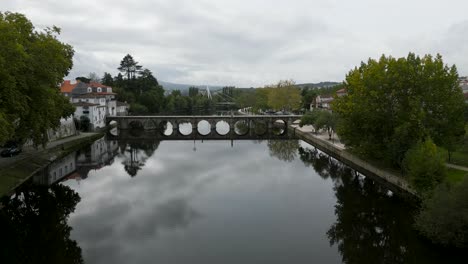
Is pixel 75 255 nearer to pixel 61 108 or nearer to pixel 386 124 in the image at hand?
pixel 61 108

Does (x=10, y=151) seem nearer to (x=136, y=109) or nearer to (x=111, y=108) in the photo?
(x=111, y=108)

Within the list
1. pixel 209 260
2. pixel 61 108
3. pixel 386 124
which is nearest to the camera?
pixel 209 260

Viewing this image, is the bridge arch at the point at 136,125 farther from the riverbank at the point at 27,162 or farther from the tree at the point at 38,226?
the tree at the point at 38,226

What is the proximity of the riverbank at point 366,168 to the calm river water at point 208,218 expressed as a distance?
0.97 meters

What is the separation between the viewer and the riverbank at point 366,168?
103 feet

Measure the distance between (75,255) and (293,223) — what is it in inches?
483

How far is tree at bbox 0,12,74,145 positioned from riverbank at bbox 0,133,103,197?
3512 millimetres

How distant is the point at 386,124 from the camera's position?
35.2 metres

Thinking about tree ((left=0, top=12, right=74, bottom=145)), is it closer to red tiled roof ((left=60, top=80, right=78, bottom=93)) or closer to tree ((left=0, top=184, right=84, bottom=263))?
tree ((left=0, top=184, right=84, bottom=263))

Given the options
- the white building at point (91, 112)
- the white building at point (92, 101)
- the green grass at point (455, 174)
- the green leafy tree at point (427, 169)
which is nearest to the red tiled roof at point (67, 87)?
the white building at point (92, 101)

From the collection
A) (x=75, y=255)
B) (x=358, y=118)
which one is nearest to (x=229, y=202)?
(x=75, y=255)

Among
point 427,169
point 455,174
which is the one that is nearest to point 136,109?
point 455,174

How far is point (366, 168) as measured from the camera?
3897 cm

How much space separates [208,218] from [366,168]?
63.2 ft
